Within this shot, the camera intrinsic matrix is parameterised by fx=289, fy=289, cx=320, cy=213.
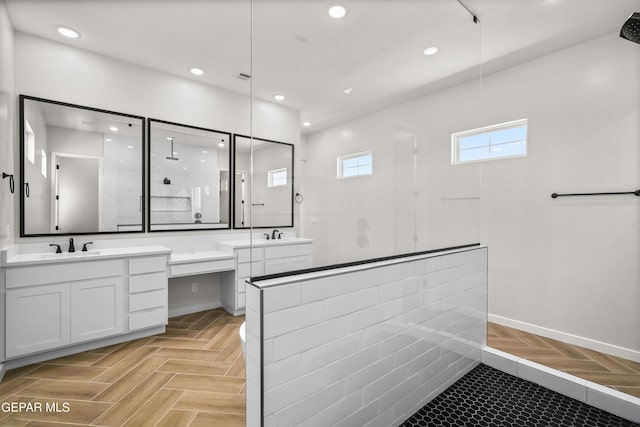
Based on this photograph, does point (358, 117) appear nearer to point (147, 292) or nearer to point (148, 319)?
point (147, 292)

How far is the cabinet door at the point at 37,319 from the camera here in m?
2.16

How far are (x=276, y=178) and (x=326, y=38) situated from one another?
29.0 inches

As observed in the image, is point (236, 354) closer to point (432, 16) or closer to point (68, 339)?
point (68, 339)

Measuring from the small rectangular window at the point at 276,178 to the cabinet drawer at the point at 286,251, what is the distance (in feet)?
0.92

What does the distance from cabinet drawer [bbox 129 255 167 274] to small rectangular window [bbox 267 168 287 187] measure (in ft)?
6.98

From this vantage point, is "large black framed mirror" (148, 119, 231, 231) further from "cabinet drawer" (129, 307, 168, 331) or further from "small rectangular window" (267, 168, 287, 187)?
"small rectangular window" (267, 168, 287, 187)

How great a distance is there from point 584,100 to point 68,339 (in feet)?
16.1

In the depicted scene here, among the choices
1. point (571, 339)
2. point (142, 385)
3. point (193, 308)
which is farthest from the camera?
point (193, 308)

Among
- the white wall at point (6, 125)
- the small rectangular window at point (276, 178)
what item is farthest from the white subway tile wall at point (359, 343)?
the white wall at point (6, 125)

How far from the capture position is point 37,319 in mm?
2248

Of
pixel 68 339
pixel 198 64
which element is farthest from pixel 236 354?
pixel 198 64

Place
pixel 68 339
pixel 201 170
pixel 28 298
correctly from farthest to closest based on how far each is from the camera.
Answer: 1. pixel 201 170
2. pixel 68 339
3. pixel 28 298

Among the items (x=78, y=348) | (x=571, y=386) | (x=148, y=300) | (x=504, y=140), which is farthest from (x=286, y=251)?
(x=504, y=140)

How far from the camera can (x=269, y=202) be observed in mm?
1241
